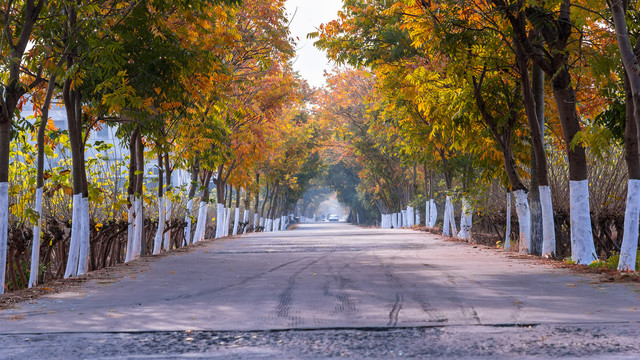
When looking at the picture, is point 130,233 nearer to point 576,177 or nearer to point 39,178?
point 39,178

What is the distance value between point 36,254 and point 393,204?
166 feet

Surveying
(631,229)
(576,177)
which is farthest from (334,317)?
(576,177)

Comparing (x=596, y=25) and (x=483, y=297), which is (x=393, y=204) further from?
(x=483, y=297)

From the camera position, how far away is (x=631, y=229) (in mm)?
11984

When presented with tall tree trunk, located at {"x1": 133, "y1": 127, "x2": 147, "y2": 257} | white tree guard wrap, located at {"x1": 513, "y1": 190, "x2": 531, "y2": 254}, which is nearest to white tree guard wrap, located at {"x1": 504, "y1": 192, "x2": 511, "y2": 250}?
white tree guard wrap, located at {"x1": 513, "y1": 190, "x2": 531, "y2": 254}

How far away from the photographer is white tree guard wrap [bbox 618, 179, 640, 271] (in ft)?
39.3

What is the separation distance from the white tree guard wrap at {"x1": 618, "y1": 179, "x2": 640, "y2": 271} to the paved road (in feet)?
3.05

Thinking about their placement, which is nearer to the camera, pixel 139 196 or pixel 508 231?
pixel 139 196

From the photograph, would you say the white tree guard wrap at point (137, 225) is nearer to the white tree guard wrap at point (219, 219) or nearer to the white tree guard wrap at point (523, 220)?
the white tree guard wrap at point (523, 220)

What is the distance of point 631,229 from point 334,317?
6447 mm

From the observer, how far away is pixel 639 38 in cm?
1249

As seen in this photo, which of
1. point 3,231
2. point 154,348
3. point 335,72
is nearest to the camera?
point 154,348

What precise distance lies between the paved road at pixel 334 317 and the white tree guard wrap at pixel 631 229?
0.93m

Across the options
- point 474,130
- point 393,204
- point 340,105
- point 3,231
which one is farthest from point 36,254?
point 393,204
